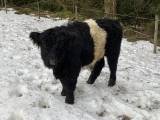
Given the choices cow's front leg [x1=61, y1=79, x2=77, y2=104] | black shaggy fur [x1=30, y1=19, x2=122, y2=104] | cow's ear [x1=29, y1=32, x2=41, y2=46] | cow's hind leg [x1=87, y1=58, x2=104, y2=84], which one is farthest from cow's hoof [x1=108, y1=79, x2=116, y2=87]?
cow's ear [x1=29, y1=32, x2=41, y2=46]

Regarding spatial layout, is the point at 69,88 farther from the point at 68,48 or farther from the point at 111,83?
the point at 111,83

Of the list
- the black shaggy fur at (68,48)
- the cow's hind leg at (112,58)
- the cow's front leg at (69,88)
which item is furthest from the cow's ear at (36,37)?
the cow's hind leg at (112,58)

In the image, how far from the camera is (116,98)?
604 cm

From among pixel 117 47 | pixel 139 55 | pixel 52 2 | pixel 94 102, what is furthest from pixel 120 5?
pixel 94 102

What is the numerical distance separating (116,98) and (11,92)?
1.77 meters

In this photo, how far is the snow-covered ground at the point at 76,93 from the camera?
518cm

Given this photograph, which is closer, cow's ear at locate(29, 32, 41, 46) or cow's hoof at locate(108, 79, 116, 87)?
cow's ear at locate(29, 32, 41, 46)

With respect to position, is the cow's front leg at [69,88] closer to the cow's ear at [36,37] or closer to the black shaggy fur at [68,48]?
the black shaggy fur at [68,48]

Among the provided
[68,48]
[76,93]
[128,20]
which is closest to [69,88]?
[76,93]

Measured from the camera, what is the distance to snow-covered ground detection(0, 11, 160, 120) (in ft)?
17.0

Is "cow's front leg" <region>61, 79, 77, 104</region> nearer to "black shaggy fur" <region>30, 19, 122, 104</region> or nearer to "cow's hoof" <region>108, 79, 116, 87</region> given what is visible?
"black shaggy fur" <region>30, 19, 122, 104</region>

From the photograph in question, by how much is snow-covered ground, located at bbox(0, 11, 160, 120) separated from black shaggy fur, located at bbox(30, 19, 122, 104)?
14.9 inches

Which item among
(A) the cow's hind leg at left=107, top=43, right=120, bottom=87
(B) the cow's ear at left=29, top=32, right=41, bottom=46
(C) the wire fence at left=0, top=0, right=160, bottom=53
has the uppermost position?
(B) the cow's ear at left=29, top=32, right=41, bottom=46

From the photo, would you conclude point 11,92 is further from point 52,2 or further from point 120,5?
point 52,2
